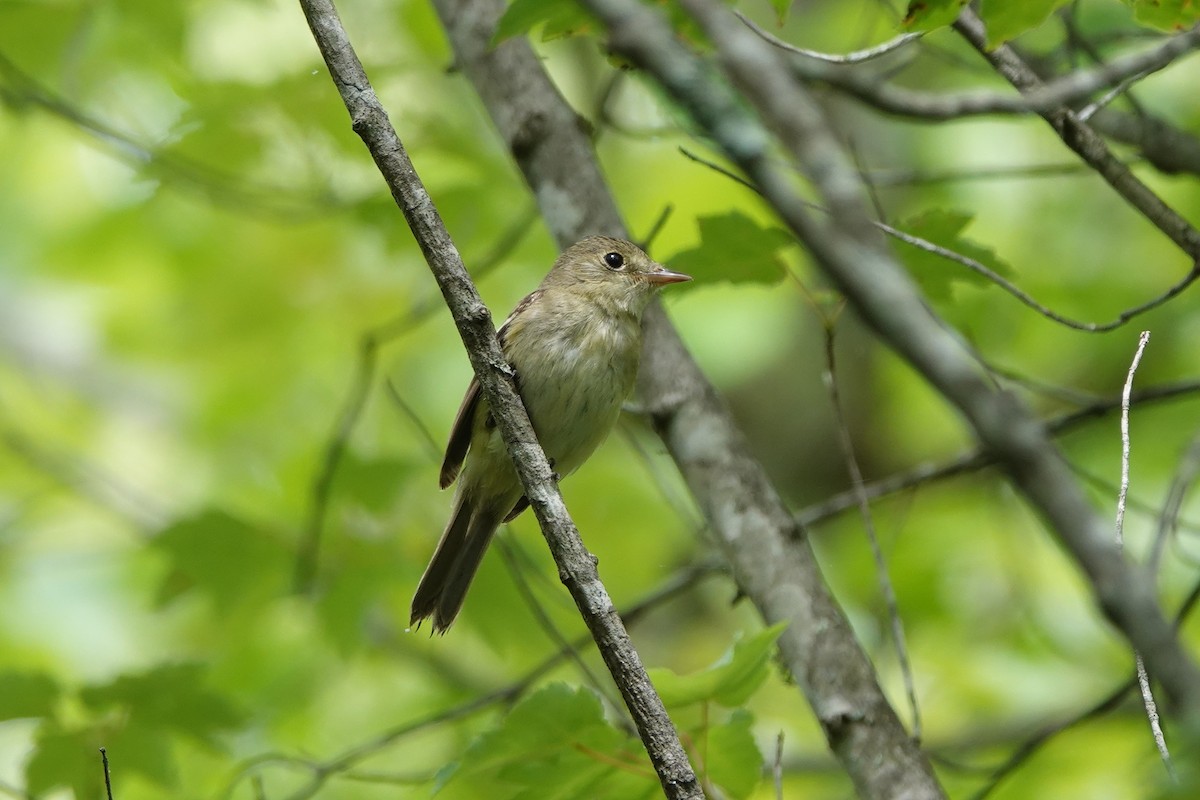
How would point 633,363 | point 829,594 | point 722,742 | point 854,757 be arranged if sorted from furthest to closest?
point 633,363 < point 829,594 < point 854,757 < point 722,742

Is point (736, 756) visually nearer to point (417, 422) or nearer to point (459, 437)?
point (417, 422)

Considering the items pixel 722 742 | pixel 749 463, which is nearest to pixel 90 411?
pixel 749 463

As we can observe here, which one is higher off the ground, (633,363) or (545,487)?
(633,363)

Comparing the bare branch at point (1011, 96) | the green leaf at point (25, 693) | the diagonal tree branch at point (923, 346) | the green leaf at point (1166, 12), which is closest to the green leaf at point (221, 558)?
the green leaf at point (25, 693)

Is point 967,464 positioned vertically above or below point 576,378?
below

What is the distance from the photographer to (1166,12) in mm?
3111

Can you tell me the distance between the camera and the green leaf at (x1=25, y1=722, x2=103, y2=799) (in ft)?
12.6

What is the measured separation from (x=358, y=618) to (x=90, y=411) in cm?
585

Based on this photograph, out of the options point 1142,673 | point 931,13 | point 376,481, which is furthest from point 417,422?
point 1142,673

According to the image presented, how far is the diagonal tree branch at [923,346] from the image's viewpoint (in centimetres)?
121

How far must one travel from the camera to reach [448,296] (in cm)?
279

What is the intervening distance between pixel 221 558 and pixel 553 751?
7.38ft

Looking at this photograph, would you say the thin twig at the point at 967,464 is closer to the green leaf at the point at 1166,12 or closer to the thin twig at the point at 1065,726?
the thin twig at the point at 1065,726

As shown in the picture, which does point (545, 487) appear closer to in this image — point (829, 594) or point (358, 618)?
point (829, 594)
